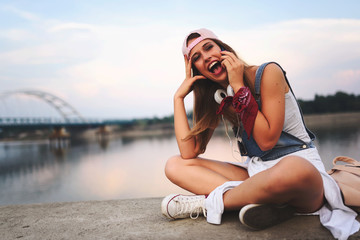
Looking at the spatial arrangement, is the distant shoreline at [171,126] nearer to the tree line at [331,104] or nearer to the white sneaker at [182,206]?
the tree line at [331,104]

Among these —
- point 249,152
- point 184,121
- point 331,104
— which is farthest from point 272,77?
point 331,104

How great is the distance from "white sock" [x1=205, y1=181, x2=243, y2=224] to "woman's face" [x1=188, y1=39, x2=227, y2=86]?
68 centimetres

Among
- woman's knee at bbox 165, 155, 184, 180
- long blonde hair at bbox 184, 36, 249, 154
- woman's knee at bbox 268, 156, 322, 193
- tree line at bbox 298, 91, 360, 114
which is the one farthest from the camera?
tree line at bbox 298, 91, 360, 114

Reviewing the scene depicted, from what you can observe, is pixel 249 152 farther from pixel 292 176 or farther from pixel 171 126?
pixel 171 126

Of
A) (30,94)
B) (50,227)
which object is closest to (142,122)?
(30,94)

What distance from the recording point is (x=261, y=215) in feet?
4.63

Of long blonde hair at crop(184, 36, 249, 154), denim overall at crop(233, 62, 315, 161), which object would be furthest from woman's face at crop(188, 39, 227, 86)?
denim overall at crop(233, 62, 315, 161)

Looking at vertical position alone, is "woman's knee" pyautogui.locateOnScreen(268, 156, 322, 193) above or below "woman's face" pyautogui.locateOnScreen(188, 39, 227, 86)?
below

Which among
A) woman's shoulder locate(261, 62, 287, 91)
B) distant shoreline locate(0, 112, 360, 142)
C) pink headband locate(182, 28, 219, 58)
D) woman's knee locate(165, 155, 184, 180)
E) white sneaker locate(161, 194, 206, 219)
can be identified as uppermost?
pink headband locate(182, 28, 219, 58)

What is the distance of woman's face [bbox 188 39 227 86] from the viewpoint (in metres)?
1.89

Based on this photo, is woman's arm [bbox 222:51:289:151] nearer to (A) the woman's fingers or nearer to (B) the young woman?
(B) the young woman

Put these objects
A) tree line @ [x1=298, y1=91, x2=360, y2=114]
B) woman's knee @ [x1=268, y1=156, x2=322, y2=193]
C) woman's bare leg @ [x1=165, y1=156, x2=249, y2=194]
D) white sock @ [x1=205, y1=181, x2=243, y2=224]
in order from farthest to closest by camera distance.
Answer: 1. tree line @ [x1=298, y1=91, x2=360, y2=114]
2. woman's bare leg @ [x1=165, y1=156, x2=249, y2=194]
3. white sock @ [x1=205, y1=181, x2=243, y2=224]
4. woman's knee @ [x1=268, y1=156, x2=322, y2=193]

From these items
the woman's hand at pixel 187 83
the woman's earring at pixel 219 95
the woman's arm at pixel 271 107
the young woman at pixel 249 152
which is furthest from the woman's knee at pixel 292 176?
the woman's hand at pixel 187 83

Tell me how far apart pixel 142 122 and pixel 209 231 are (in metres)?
53.4
